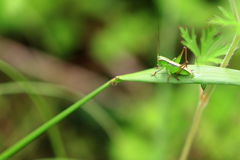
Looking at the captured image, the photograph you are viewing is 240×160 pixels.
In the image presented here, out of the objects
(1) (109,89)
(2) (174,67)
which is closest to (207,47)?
(2) (174,67)

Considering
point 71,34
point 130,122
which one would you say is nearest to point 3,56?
point 71,34

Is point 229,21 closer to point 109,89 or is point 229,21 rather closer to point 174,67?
point 174,67

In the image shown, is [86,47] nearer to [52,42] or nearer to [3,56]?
[52,42]

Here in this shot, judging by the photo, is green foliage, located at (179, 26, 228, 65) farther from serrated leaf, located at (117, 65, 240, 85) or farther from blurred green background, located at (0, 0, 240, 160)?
blurred green background, located at (0, 0, 240, 160)

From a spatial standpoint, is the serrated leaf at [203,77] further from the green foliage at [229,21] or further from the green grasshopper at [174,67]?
the green foliage at [229,21]

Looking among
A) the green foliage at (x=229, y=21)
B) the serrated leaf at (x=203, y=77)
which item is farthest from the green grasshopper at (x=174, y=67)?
the green foliage at (x=229, y=21)

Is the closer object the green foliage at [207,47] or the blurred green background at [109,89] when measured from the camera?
the green foliage at [207,47]

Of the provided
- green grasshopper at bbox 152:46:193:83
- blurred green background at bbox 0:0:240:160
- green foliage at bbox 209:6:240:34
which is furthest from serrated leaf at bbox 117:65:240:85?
blurred green background at bbox 0:0:240:160

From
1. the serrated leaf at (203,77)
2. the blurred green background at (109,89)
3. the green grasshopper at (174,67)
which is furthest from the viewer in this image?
the blurred green background at (109,89)
